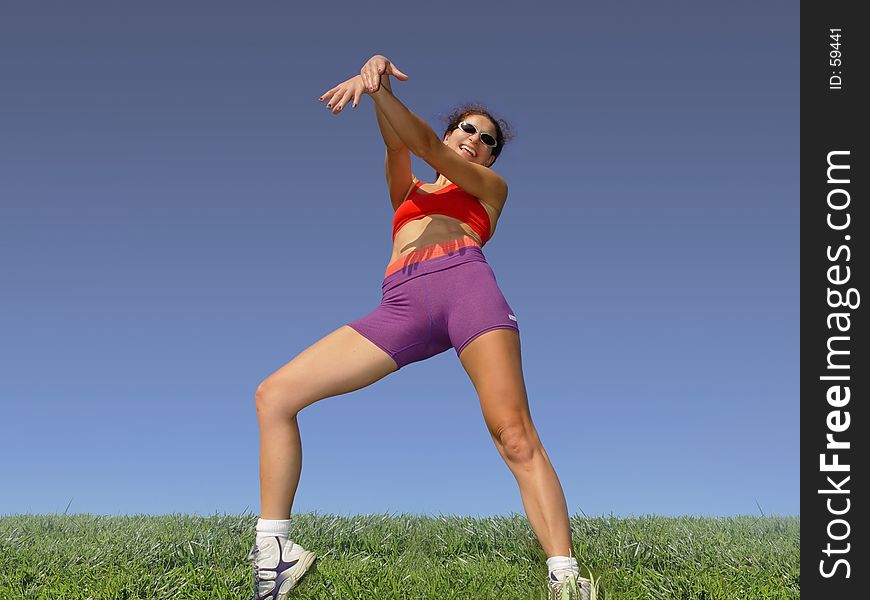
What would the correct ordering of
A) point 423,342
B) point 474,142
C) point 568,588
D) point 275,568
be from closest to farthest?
1. point 568,588
2. point 275,568
3. point 423,342
4. point 474,142

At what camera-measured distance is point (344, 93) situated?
155 inches

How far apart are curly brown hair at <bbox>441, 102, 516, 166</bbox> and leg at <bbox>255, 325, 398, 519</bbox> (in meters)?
1.56

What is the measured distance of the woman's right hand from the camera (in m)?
3.98

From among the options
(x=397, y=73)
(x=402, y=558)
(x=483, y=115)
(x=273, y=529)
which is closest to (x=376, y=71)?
(x=397, y=73)


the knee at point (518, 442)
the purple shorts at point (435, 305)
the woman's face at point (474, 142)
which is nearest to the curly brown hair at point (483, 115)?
the woman's face at point (474, 142)

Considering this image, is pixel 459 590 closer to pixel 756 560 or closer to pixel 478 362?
pixel 478 362

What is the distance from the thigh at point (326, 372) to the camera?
13.8 feet

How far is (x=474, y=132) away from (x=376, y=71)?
100 centimetres

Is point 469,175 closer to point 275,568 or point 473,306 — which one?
point 473,306

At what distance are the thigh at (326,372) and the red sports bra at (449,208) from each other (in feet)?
2.42

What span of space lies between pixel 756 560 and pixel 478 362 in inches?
95.2

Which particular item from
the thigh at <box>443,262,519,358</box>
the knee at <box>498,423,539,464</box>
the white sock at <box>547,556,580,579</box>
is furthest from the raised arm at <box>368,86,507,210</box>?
the white sock at <box>547,556,580,579</box>

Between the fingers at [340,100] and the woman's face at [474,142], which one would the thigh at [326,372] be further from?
the woman's face at [474,142]
